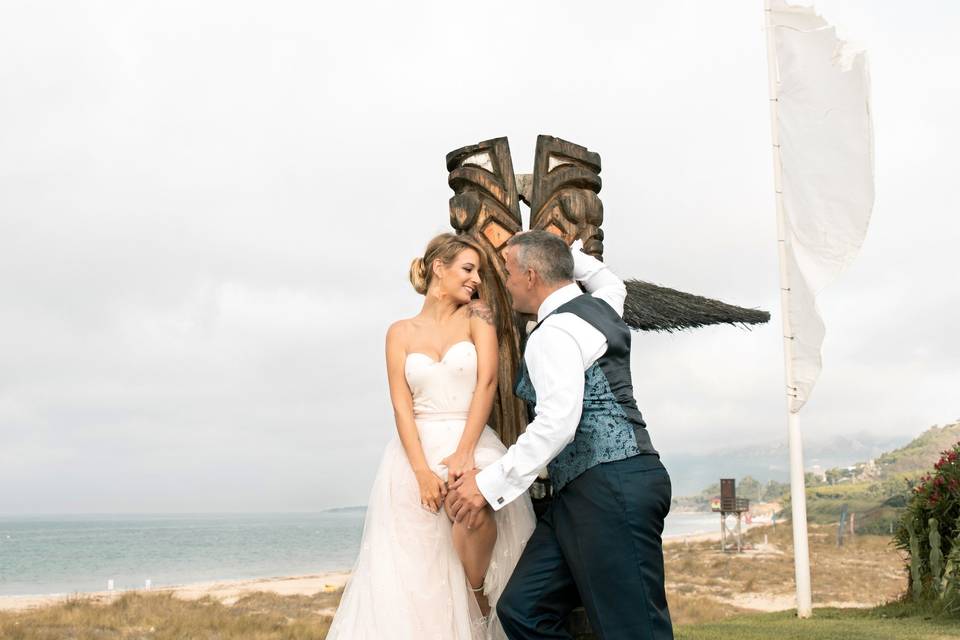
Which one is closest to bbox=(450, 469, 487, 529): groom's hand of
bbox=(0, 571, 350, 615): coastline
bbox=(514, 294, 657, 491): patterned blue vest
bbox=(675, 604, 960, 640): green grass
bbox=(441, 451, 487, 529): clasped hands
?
bbox=(441, 451, 487, 529): clasped hands

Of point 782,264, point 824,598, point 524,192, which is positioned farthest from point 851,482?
point 524,192

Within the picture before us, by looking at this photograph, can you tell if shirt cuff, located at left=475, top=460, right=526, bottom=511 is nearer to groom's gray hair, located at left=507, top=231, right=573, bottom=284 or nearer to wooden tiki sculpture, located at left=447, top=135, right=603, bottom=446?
groom's gray hair, located at left=507, top=231, right=573, bottom=284

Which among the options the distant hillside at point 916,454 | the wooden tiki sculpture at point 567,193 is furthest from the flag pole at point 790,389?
the distant hillside at point 916,454

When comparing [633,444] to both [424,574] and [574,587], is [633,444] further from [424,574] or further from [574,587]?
[424,574]

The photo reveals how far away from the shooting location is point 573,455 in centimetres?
304

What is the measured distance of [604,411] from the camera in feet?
9.91

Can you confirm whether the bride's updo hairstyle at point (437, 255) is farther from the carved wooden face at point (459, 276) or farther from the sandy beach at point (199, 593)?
the sandy beach at point (199, 593)

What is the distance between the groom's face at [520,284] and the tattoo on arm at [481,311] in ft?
0.93

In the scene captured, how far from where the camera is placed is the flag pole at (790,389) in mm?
9031

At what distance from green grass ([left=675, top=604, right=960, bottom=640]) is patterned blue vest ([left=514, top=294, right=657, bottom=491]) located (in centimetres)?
535

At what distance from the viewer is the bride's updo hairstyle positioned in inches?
142

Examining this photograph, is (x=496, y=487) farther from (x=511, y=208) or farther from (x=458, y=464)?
(x=511, y=208)

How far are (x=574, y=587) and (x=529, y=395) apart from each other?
71 centimetres

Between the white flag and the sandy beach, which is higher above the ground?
the white flag
